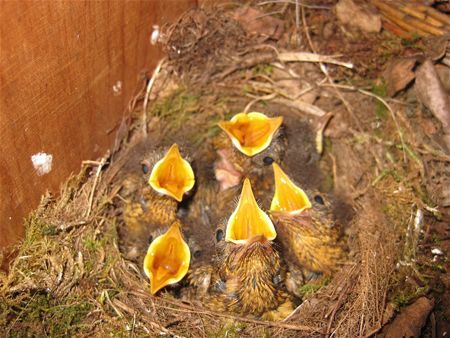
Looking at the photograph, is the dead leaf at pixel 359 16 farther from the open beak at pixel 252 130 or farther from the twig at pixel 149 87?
the twig at pixel 149 87

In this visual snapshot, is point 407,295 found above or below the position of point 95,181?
below

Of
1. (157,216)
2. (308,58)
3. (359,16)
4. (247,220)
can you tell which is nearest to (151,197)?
(157,216)

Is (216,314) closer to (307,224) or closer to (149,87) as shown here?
(307,224)

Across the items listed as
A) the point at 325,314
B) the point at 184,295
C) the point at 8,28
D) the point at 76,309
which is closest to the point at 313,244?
the point at 325,314

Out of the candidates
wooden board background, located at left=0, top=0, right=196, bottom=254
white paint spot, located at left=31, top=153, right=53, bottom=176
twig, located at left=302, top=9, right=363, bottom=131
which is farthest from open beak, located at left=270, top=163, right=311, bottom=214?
white paint spot, located at left=31, top=153, right=53, bottom=176

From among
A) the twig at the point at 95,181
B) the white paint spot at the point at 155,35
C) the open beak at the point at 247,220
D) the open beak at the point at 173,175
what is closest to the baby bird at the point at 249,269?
the open beak at the point at 247,220

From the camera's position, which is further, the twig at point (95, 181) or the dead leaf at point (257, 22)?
the dead leaf at point (257, 22)
